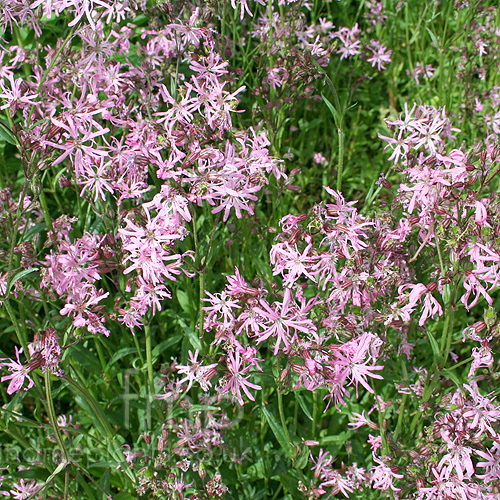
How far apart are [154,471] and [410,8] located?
4.91m

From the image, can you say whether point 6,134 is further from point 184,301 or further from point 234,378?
point 234,378

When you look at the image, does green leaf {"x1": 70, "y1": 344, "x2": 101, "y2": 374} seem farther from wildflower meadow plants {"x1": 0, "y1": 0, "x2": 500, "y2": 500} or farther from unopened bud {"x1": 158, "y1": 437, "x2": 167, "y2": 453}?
unopened bud {"x1": 158, "y1": 437, "x2": 167, "y2": 453}

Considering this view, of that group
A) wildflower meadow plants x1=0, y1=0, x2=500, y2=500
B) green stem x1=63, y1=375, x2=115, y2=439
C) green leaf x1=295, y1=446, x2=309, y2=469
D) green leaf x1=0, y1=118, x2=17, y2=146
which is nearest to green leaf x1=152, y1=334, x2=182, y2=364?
wildflower meadow plants x1=0, y1=0, x2=500, y2=500

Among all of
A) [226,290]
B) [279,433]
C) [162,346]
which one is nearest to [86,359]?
[162,346]

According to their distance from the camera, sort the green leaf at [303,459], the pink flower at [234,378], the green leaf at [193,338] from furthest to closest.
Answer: the green leaf at [193,338] → the green leaf at [303,459] → the pink flower at [234,378]

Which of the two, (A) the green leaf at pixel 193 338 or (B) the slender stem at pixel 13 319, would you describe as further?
(A) the green leaf at pixel 193 338

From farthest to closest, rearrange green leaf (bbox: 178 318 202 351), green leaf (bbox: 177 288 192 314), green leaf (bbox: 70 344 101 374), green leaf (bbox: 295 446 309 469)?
1. green leaf (bbox: 177 288 192 314)
2. green leaf (bbox: 70 344 101 374)
3. green leaf (bbox: 178 318 202 351)
4. green leaf (bbox: 295 446 309 469)

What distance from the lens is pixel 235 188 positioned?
2.23m

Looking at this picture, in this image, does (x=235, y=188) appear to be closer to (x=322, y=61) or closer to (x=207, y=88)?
(x=207, y=88)

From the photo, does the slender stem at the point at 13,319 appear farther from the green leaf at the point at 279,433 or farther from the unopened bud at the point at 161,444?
the green leaf at the point at 279,433

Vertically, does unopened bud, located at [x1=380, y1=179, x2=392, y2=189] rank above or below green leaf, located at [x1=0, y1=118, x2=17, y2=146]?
below

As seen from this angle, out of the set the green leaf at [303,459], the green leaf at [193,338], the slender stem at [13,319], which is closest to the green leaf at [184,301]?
the green leaf at [193,338]

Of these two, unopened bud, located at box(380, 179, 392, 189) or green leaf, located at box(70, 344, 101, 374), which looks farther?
green leaf, located at box(70, 344, 101, 374)

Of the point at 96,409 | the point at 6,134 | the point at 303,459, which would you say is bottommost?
the point at 303,459
